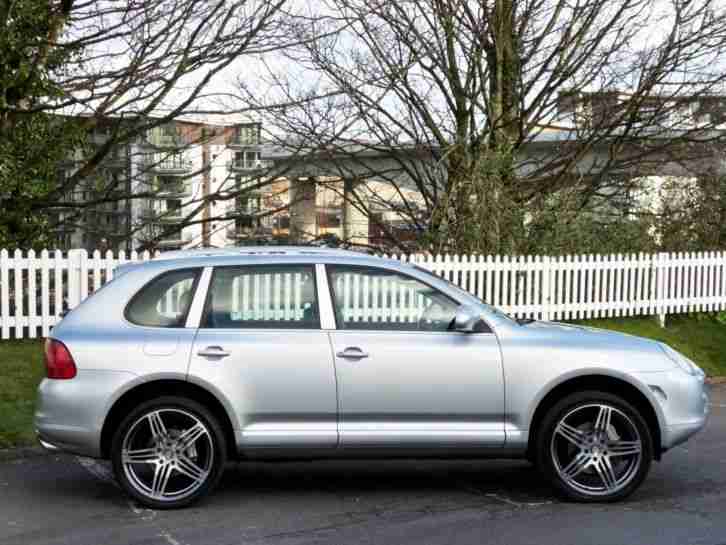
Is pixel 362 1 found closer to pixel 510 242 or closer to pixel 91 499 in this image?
pixel 510 242

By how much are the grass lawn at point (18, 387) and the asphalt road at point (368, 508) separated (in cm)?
66

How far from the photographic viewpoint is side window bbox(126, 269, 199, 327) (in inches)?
260

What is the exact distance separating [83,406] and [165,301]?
86 centimetres

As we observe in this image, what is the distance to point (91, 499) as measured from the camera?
22.5ft

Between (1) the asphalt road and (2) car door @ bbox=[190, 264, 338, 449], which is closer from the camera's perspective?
(1) the asphalt road

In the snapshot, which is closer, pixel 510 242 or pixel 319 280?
pixel 319 280

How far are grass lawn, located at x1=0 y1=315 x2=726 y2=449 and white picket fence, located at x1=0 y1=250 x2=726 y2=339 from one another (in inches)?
9.5

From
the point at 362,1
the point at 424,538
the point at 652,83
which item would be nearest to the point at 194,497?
the point at 424,538

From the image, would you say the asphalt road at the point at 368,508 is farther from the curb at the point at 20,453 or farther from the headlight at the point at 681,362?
the headlight at the point at 681,362

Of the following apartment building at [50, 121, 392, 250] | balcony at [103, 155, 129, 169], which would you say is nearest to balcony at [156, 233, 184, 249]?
apartment building at [50, 121, 392, 250]

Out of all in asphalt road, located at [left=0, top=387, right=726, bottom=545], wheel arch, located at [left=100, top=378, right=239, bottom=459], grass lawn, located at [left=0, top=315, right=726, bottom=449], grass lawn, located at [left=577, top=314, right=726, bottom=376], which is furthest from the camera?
grass lawn, located at [left=577, top=314, right=726, bottom=376]

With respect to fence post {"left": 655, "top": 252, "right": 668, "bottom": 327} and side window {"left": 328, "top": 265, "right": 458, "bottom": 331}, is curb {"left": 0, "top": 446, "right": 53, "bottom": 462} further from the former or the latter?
fence post {"left": 655, "top": 252, "right": 668, "bottom": 327}

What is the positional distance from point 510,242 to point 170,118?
19.2 ft

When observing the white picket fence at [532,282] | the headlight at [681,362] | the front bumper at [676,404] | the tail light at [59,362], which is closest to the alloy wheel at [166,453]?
the tail light at [59,362]
